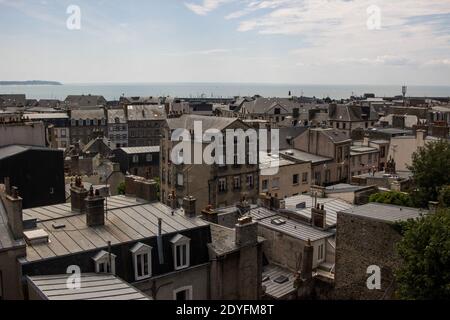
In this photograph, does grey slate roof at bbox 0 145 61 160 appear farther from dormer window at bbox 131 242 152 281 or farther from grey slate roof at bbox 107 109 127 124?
grey slate roof at bbox 107 109 127 124

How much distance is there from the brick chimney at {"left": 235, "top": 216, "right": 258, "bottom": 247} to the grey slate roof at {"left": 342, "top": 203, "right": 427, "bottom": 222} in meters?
6.17

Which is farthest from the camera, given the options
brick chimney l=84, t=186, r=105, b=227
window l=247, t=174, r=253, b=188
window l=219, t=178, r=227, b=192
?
window l=247, t=174, r=253, b=188

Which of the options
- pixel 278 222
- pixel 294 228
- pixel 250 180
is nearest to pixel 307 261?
pixel 294 228

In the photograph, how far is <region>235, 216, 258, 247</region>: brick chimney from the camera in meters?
19.3

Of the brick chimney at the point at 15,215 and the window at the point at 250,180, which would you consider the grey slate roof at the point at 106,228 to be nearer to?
the brick chimney at the point at 15,215

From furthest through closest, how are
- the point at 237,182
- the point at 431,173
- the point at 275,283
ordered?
the point at 237,182
the point at 431,173
the point at 275,283

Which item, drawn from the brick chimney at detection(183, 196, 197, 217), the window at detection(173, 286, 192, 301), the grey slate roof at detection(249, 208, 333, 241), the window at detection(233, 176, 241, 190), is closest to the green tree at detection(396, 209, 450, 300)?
the grey slate roof at detection(249, 208, 333, 241)

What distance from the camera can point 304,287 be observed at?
944 inches

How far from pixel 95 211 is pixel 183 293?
4.47m

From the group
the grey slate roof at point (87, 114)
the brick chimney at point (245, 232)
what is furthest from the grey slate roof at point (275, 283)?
the grey slate roof at point (87, 114)

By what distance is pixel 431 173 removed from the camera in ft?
92.6

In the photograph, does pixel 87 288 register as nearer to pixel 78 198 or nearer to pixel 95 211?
pixel 95 211

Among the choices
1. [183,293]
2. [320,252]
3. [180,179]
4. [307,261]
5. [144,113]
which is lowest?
[320,252]

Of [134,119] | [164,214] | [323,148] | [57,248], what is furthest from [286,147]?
[134,119]
